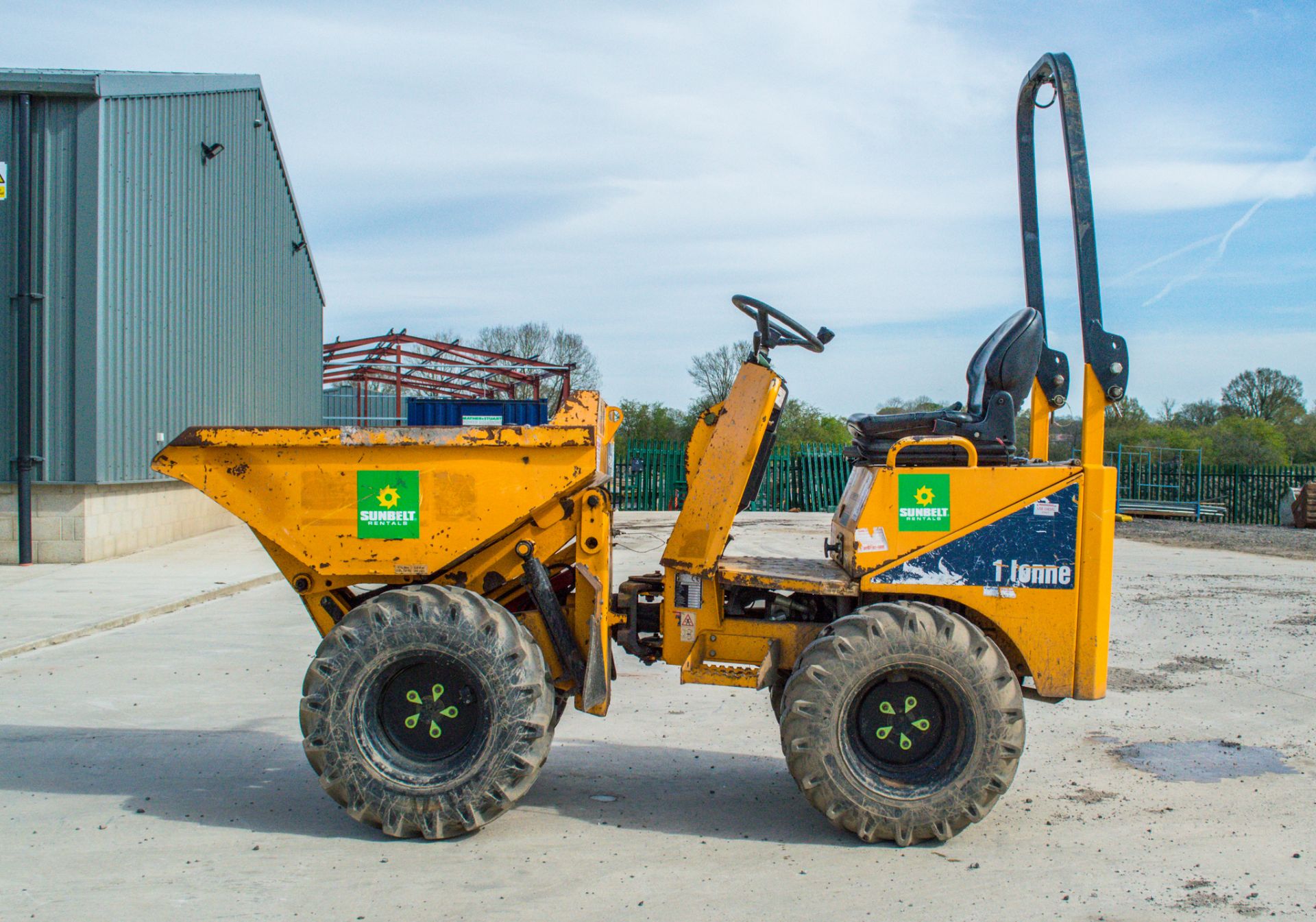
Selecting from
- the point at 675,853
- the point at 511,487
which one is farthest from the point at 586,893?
the point at 511,487

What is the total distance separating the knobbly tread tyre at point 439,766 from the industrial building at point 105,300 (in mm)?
10683

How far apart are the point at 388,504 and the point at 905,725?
7.89ft

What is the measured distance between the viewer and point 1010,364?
4.80 meters

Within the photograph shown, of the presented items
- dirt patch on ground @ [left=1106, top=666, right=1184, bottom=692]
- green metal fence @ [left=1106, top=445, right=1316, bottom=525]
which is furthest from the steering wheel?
green metal fence @ [left=1106, top=445, right=1316, bottom=525]

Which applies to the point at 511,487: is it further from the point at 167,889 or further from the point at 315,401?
the point at 315,401

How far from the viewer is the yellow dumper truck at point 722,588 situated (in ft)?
13.8

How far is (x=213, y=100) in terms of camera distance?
17.2 meters

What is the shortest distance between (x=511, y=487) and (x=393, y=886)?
165cm

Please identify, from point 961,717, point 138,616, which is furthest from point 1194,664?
point 138,616

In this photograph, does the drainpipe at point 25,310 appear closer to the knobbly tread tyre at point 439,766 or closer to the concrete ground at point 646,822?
the concrete ground at point 646,822

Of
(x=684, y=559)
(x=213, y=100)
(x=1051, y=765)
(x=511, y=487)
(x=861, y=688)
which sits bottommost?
(x=1051, y=765)

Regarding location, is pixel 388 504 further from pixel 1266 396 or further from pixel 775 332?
pixel 1266 396

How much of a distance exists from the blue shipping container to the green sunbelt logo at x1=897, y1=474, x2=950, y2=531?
58.6 ft

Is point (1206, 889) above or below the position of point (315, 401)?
below
